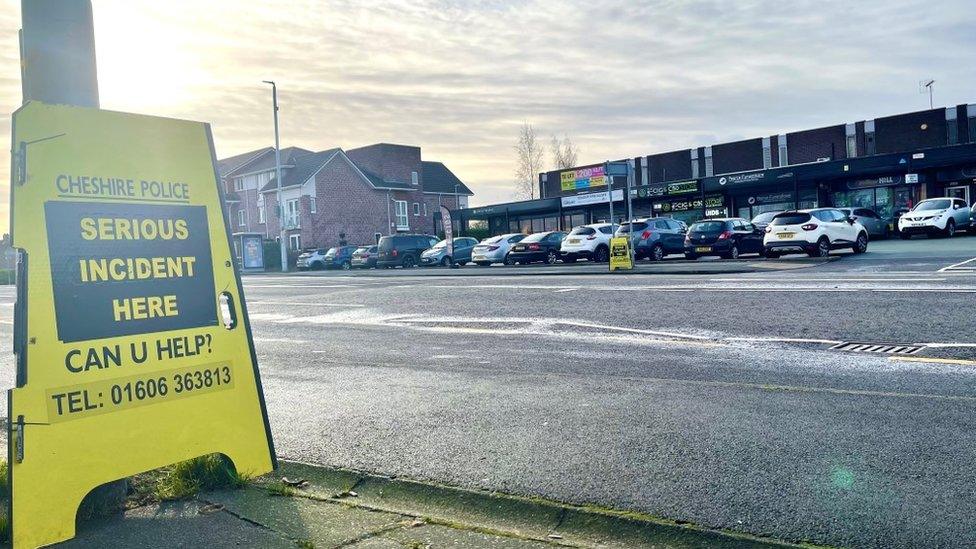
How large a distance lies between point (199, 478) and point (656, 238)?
2796cm

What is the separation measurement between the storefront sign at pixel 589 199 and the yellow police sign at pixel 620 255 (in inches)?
992

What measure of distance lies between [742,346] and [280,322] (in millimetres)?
7953

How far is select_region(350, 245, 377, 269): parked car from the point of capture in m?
44.8

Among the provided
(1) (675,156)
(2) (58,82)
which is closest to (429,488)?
(2) (58,82)

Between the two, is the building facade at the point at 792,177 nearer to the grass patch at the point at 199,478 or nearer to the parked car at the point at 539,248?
the parked car at the point at 539,248

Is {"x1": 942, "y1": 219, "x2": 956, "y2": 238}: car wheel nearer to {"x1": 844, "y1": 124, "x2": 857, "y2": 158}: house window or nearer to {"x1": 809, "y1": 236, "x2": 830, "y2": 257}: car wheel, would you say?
{"x1": 809, "y1": 236, "x2": 830, "y2": 257}: car wheel

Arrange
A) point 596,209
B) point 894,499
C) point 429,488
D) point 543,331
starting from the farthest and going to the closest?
point 596,209
point 543,331
point 429,488
point 894,499

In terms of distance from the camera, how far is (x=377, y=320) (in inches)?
530

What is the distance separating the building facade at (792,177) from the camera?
4097cm

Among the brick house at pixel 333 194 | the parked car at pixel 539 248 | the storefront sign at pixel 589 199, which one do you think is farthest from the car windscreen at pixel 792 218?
the brick house at pixel 333 194

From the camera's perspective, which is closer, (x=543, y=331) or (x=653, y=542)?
(x=653, y=542)

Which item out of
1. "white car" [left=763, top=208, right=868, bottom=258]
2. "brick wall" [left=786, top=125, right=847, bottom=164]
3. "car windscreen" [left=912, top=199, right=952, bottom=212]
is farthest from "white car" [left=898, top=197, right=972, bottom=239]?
"brick wall" [left=786, top=125, right=847, bottom=164]

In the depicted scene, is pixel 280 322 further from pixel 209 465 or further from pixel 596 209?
pixel 596 209

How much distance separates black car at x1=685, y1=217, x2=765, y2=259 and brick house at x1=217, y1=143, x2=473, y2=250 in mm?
35441
